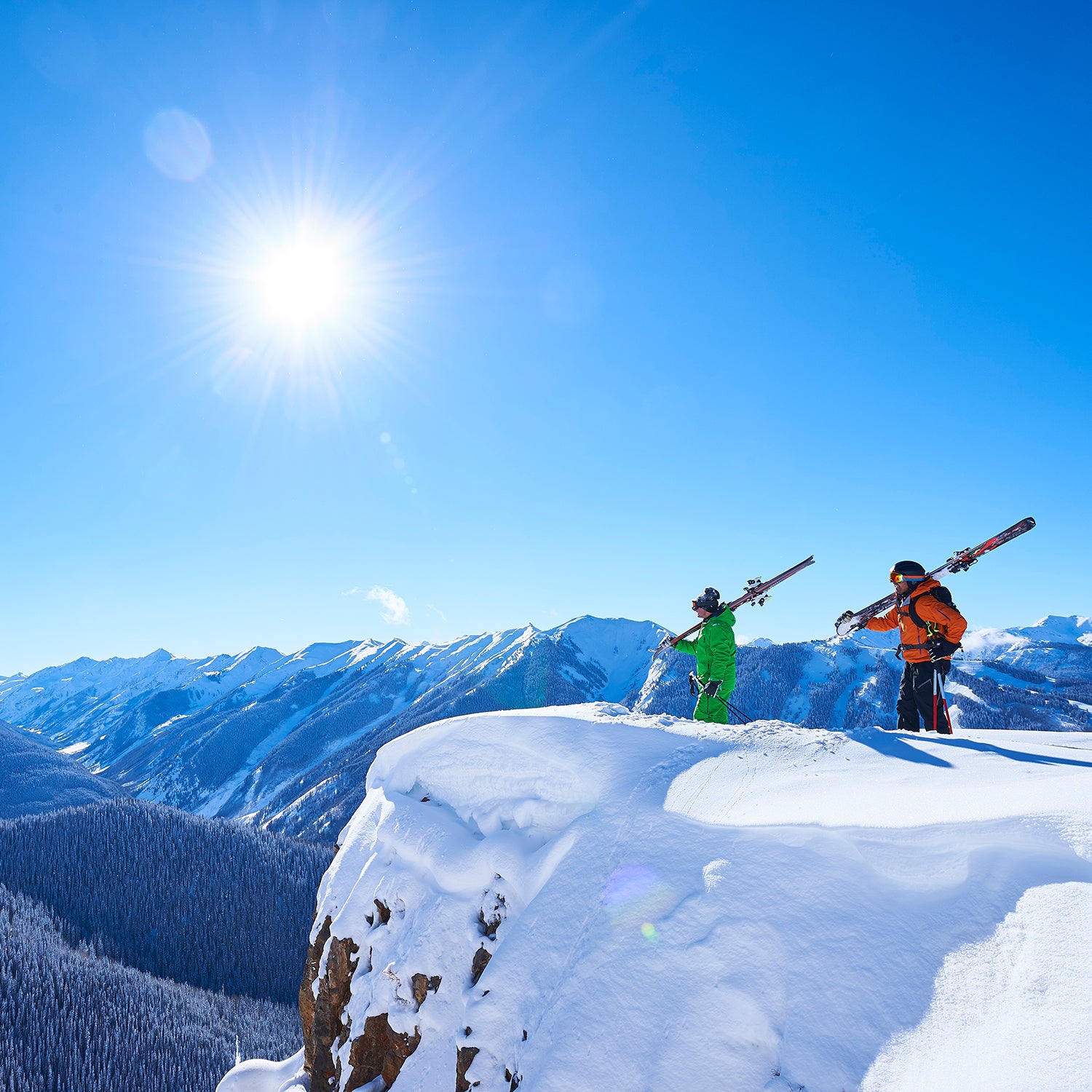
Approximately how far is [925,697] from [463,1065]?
8.54m

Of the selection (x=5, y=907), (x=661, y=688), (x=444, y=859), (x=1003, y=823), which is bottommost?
(x=5, y=907)

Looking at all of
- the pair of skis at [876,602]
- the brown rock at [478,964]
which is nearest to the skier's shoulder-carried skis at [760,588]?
the pair of skis at [876,602]

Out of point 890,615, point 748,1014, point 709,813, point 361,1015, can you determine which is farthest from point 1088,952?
point 890,615

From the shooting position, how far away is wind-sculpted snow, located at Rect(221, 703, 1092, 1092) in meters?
3.08

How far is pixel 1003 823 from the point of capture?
389cm

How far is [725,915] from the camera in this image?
4.05 meters

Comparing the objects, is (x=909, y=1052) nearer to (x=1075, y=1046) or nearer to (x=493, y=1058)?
(x=1075, y=1046)

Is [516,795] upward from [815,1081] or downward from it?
upward

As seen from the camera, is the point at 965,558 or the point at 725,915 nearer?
the point at 725,915

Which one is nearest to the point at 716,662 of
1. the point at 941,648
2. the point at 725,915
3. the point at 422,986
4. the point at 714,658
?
the point at 714,658

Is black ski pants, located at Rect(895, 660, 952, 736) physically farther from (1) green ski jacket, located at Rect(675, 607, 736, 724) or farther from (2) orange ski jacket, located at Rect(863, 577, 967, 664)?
A: (1) green ski jacket, located at Rect(675, 607, 736, 724)

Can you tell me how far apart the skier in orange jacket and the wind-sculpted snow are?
1.52m

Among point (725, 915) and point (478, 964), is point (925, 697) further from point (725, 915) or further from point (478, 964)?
point (478, 964)

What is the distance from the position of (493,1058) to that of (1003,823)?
14.3 ft
